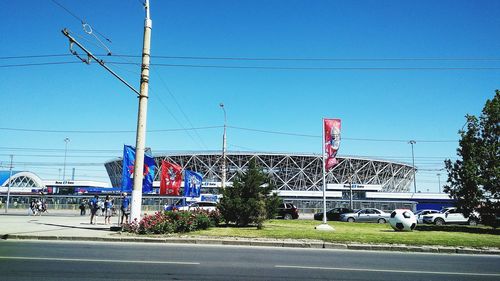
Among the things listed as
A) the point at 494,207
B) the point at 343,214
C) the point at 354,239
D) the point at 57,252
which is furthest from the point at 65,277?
the point at 343,214

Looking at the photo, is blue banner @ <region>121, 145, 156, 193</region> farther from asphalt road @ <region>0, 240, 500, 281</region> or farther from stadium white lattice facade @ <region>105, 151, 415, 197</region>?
stadium white lattice facade @ <region>105, 151, 415, 197</region>

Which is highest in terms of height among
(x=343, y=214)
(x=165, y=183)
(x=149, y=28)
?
(x=149, y=28)

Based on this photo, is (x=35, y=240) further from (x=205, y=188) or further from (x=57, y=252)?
(x=205, y=188)

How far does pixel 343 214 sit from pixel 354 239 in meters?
22.2

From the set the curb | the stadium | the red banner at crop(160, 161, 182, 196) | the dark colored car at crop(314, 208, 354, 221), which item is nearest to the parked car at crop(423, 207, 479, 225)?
the dark colored car at crop(314, 208, 354, 221)

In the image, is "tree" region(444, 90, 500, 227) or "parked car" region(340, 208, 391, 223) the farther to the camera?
"parked car" region(340, 208, 391, 223)

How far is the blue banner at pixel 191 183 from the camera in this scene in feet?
108

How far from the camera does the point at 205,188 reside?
81.1 metres

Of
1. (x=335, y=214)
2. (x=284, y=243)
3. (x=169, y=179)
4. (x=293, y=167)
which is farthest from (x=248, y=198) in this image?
(x=293, y=167)

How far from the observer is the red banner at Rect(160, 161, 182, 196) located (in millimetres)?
29547

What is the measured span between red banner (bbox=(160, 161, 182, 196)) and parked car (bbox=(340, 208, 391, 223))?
1616 centimetres

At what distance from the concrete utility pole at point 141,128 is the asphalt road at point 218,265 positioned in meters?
5.27

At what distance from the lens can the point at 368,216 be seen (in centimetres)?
3519

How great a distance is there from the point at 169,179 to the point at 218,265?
21820 millimetres
